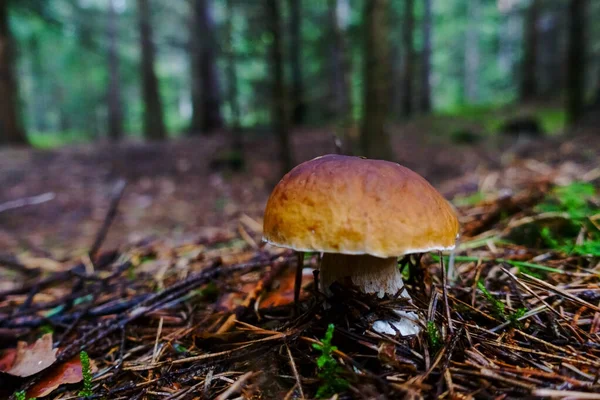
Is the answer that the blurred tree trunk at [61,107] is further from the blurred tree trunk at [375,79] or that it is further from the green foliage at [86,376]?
the green foliage at [86,376]

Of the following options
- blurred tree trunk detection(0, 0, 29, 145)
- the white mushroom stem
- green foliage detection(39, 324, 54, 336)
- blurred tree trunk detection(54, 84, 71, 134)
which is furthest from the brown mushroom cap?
blurred tree trunk detection(54, 84, 71, 134)

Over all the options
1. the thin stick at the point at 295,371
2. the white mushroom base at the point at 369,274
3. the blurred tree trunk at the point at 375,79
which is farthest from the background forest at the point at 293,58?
the thin stick at the point at 295,371

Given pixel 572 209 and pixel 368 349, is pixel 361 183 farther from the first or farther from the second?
pixel 572 209

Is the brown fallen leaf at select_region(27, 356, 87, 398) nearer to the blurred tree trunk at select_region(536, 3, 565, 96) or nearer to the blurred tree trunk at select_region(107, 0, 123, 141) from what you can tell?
the blurred tree trunk at select_region(107, 0, 123, 141)

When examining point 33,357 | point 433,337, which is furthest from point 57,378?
point 433,337

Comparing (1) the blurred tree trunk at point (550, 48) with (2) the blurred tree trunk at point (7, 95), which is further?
(1) the blurred tree trunk at point (550, 48)

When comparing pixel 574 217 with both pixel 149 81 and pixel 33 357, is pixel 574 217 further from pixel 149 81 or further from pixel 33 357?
pixel 149 81
